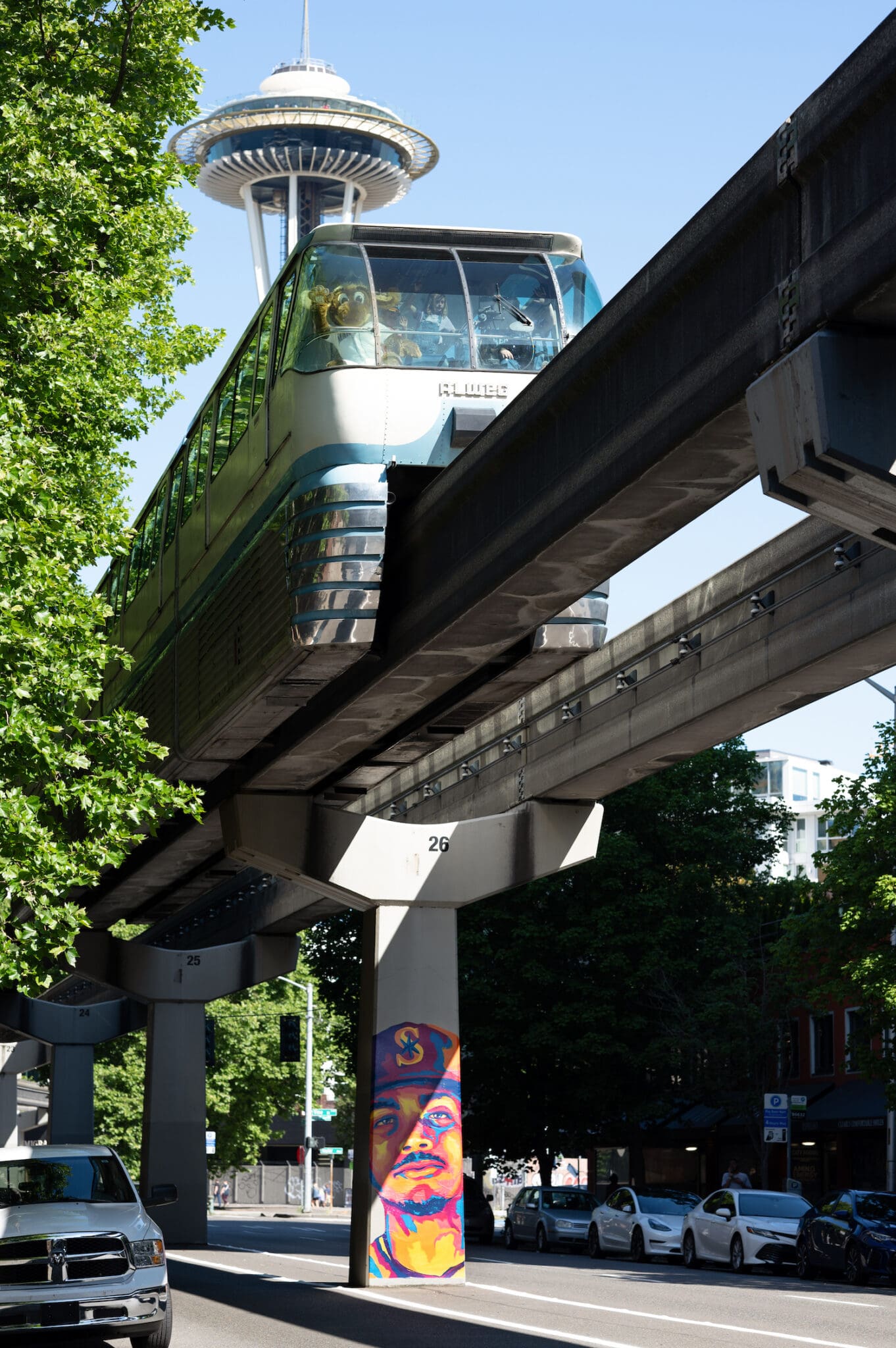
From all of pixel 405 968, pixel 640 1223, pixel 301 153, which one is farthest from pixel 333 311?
pixel 301 153

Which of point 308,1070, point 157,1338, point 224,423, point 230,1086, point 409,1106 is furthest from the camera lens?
point 308,1070

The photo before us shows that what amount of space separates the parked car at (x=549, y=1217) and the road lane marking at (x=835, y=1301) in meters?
15.6

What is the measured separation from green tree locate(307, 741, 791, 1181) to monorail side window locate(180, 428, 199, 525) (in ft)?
69.6

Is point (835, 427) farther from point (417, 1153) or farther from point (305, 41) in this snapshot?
point (305, 41)

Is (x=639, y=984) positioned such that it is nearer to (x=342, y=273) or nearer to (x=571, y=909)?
(x=571, y=909)

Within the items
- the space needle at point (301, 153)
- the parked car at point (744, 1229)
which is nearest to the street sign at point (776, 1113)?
the parked car at point (744, 1229)

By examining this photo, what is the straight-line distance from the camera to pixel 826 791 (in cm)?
14138

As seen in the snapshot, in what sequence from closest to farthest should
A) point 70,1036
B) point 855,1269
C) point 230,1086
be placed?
point 855,1269 → point 70,1036 → point 230,1086

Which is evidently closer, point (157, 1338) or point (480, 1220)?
point (157, 1338)

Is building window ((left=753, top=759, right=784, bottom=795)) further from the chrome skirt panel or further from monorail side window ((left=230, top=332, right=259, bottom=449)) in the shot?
the chrome skirt panel

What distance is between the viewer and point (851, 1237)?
1069 inches

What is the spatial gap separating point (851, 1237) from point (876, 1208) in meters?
0.55

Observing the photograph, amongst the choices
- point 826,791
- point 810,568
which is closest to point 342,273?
point 810,568

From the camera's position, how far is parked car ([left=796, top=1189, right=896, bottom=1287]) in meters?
26.5
